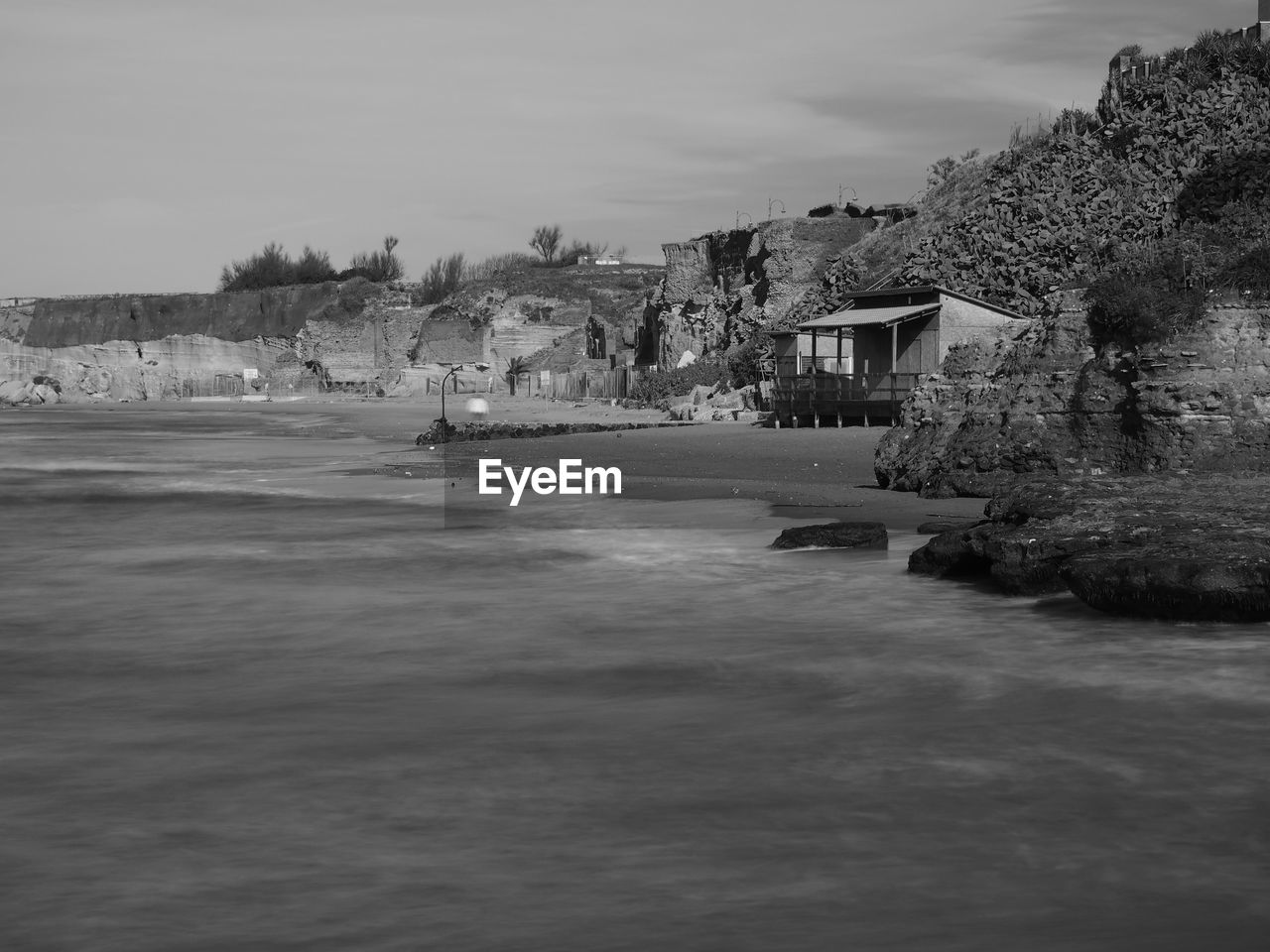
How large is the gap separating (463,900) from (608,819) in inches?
48.2

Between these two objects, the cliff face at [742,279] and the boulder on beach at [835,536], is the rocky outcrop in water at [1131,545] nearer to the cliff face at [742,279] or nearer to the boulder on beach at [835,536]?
the boulder on beach at [835,536]

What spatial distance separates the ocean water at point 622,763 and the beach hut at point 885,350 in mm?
19572

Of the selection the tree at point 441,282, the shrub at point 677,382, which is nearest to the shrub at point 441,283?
the tree at point 441,282

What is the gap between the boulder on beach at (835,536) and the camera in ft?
47.3

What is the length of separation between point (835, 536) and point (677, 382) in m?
40.4

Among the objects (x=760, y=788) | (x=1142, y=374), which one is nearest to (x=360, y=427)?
(x=1142, y=374)

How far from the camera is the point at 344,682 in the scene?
9672 millimetres

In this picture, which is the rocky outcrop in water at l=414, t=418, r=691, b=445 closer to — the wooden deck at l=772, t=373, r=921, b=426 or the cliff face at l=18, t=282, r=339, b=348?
the wooden deck at l=772, t=373, r=921, b=426

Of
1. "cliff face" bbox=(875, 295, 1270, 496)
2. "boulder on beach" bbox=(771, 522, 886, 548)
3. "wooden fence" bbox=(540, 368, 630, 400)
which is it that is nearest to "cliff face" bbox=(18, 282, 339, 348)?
"wooden fence" bbox=(540, 368, 630, 400)

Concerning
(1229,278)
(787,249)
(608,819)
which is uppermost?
(787,249)

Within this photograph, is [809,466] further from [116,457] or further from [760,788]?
[116,457]

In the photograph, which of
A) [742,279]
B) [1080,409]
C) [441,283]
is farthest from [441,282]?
[1080,409]

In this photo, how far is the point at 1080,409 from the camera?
1823cm

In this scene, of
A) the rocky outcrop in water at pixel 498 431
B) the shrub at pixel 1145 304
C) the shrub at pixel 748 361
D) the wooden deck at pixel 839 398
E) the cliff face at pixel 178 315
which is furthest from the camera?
the cliff face at pixel 178 315
